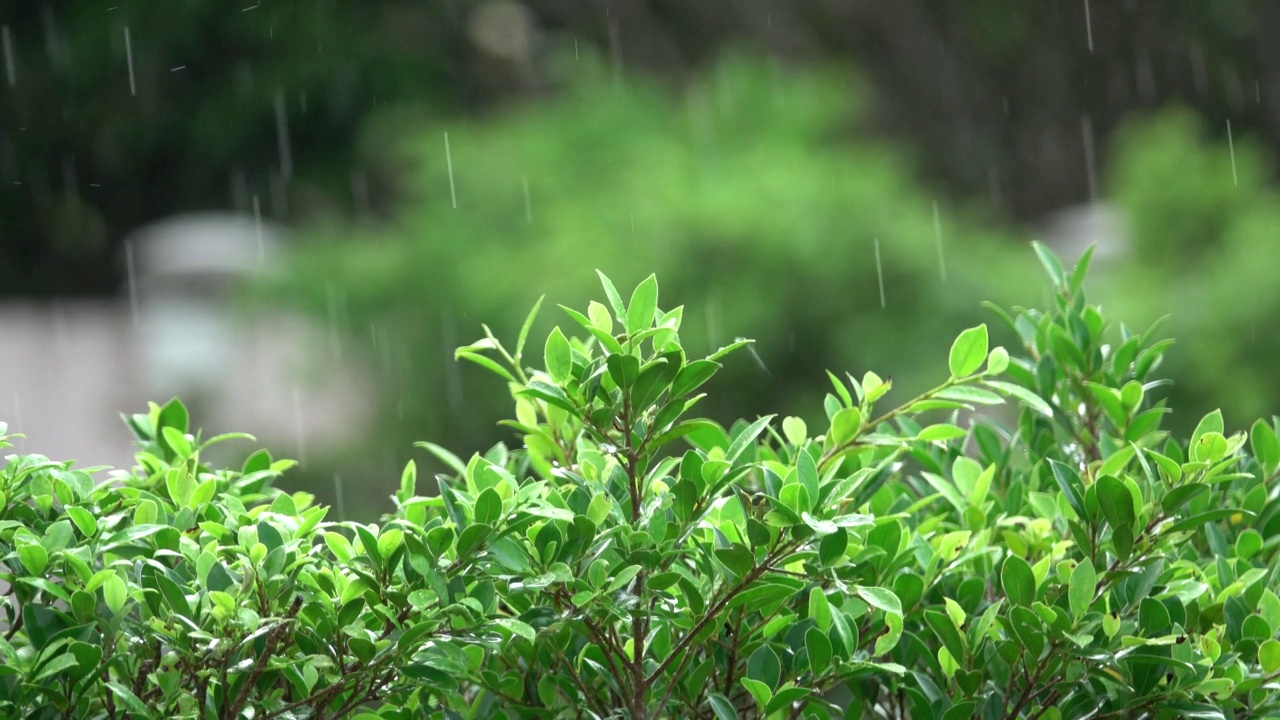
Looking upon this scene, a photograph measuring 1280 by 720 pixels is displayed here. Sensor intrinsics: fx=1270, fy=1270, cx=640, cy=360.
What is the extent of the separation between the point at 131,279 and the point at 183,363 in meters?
3.97

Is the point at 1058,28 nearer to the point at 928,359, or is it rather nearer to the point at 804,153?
the point at 804,153

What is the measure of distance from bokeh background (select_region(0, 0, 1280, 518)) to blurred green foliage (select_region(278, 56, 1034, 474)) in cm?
Result: 2

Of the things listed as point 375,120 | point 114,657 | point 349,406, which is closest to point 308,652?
point 114,657

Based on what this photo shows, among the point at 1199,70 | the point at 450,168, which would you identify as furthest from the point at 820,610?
the point at 1199,70

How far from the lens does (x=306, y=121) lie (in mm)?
12320

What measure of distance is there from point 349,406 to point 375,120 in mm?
5053

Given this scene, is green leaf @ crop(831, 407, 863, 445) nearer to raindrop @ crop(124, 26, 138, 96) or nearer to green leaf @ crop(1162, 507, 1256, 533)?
green leaf @ crop(1162, 507, 1256, 533)

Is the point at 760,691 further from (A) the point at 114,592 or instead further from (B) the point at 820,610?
(A) the point at 114,592

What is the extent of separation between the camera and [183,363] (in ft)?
26.0

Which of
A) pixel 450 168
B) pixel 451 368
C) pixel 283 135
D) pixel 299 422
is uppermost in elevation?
pixel 283 135

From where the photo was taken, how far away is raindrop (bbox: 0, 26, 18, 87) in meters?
12.2

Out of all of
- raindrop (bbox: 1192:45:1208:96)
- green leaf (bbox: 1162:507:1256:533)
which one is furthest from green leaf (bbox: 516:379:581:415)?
raindrop (bbox: 1192:45:1208:96)

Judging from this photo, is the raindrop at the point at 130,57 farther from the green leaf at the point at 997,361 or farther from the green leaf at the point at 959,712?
the green leaf at the point at 959,712

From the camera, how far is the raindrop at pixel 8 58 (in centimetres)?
1221
